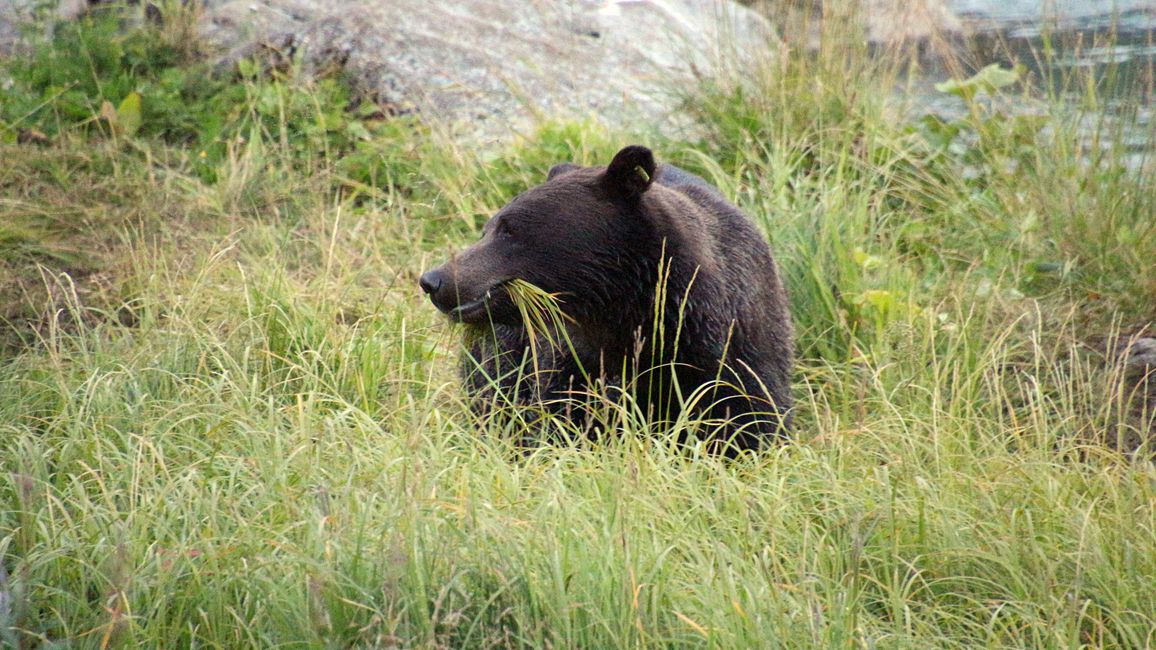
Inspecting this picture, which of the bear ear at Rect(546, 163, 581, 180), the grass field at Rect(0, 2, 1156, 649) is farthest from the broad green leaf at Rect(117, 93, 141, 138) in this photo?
the bear ear at Rect(546, 163, 581, 180)

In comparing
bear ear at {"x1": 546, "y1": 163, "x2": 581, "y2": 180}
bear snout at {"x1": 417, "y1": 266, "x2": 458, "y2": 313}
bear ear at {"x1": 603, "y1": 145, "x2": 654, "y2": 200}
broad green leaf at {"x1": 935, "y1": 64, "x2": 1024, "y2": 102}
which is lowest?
bear snout at {"x1": 417, "y1": 266, "x2": 458, "y2": 313}

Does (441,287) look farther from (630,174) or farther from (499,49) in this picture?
(499,49)

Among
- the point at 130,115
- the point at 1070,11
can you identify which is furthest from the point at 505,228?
the point at 1070,11

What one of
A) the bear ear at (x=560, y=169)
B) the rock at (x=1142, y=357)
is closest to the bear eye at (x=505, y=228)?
the bear ear at (x=560, y=169)

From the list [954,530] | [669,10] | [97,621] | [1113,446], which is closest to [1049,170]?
[1113,446]

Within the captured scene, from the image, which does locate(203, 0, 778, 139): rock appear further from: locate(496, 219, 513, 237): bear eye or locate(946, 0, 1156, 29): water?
locate(496, 219, 513, 237): bear eye

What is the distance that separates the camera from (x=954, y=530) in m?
3.50

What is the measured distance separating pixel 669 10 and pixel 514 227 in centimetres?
540

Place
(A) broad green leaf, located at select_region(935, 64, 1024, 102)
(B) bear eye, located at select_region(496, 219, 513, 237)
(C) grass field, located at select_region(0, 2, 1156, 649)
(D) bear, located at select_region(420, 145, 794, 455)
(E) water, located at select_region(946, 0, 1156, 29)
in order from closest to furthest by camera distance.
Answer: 1. (C) grass field, located at select_region(0, 2, 1156, 649)
2. (D) bear, located at select_region(420, 145, 794, 455)
3. (B) bear eye, located at select_region(496, 219, 513, 237)
4. (A) broad green leaf, located at select_region(935, 64, 1024, 102)
5. (E) water, located at select_region(946, 0, 1156, 29)

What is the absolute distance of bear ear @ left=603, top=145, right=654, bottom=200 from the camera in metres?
4.36

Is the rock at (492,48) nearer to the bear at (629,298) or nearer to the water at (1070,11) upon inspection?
the water at (1070,11)

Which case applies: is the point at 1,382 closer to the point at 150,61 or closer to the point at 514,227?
the point at 514,227

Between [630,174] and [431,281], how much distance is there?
76 cm

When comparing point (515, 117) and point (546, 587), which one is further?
point (515, 117)
